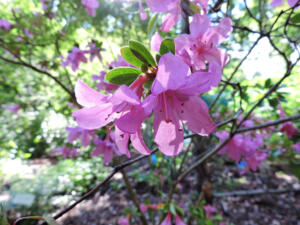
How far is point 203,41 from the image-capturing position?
53cm

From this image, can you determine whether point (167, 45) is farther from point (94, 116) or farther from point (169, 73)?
point (94, 116)

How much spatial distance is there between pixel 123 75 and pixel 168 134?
22cm

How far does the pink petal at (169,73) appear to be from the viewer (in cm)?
34

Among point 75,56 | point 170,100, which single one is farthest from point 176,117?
point 75,56

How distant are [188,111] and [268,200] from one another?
3.08 m

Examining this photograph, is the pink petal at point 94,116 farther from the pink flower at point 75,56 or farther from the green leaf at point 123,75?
the pink flower at point 75,56

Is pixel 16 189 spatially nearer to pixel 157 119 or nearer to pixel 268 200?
pixel 157 119

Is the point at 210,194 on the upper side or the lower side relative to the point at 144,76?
lower

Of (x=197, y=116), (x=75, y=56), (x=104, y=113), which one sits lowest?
(x=197, y=116)

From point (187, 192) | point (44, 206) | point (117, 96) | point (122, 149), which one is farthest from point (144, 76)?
point (44, 206)

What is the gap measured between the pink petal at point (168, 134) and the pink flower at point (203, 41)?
17cm

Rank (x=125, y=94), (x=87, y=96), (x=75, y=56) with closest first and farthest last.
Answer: (x=125, y=94)
(x=87, y=96)
(x=75, y=56)

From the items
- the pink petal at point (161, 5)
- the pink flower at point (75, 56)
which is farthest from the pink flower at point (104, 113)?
the pink flower at point (75, 56)

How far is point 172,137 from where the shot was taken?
1.62 ft
